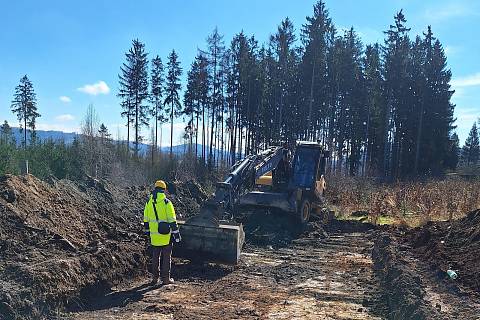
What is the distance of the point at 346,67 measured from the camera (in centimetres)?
4491

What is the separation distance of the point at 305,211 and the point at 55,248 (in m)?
9.37

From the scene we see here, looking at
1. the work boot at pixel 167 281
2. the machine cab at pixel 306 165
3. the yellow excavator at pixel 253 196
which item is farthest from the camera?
the machine cab at pixel 306 165

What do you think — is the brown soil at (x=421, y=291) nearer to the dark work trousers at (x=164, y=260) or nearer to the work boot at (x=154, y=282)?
the dark work trousers at (x=164, y=260)

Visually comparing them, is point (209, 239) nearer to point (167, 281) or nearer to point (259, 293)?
point (167, 281)

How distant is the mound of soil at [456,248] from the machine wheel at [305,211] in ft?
11.3

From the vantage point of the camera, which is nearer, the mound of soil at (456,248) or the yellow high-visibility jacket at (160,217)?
the mound of soil at (456,248)

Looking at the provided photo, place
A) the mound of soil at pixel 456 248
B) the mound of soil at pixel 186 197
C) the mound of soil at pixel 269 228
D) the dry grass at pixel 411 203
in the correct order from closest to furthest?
the mound of soil at pixel 456 248 → the mound of soil at pixel 269 228 → the mound of soil at pixel 186 197 → the dry grass at pixel 411 203

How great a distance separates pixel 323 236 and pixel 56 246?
9.11 metres

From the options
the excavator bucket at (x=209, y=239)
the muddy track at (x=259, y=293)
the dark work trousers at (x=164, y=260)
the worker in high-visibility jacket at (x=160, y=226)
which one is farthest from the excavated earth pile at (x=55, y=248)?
the excavator bucket at (x=209, y=239)

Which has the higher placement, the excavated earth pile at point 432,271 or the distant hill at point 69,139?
the distant hill at point 69,139

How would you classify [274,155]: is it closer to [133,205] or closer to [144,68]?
[133,205]

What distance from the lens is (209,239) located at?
32.3ft

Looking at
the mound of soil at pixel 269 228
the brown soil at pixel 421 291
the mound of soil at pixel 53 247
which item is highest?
the mound of soil at pixel 53 247

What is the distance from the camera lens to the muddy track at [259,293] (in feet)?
23.2
